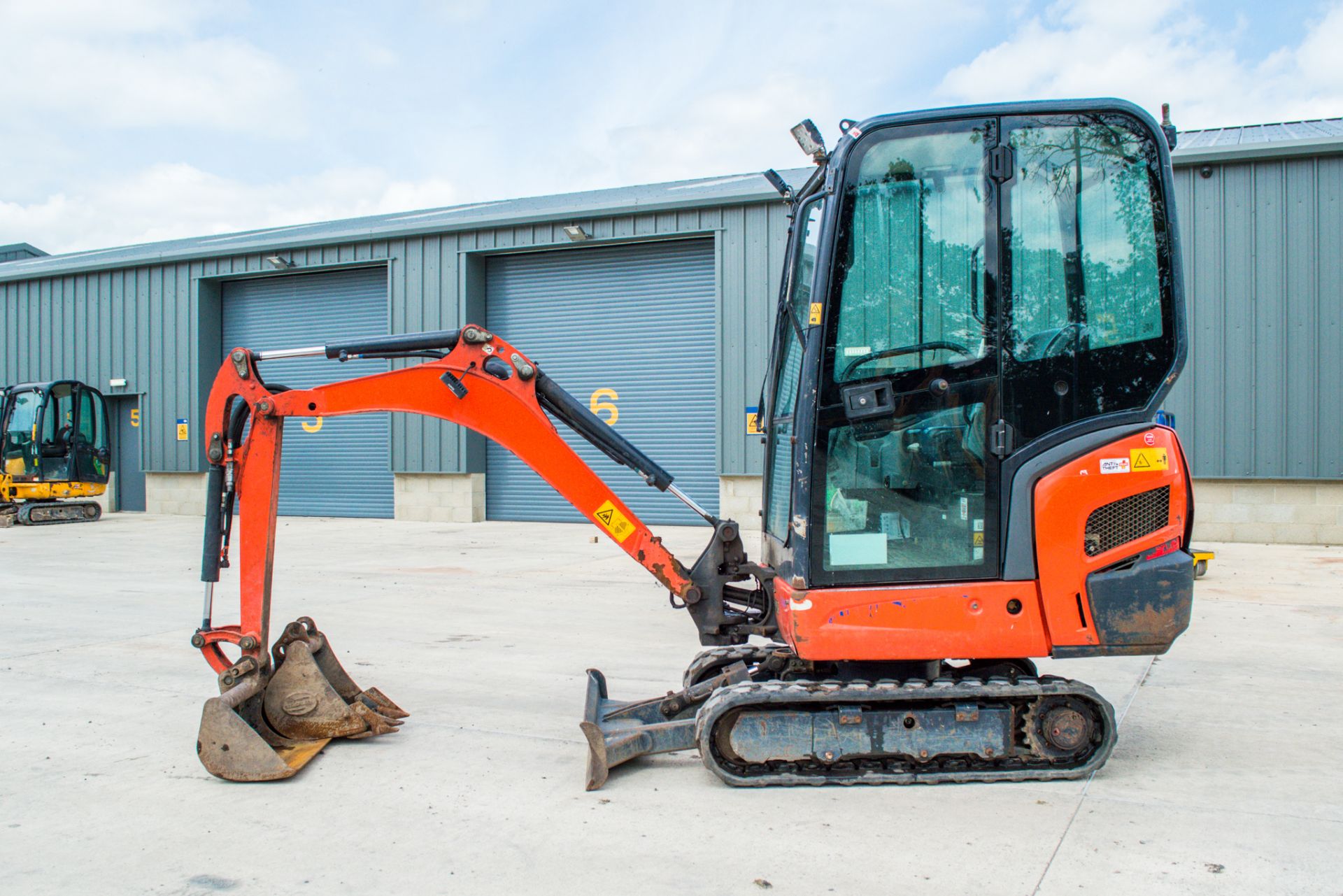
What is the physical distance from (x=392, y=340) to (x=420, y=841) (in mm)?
2451

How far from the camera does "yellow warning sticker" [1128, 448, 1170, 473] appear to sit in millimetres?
4324

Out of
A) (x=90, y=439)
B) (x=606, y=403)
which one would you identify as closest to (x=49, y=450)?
(x=90, y=439)

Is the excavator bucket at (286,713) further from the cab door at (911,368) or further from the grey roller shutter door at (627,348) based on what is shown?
the grey roller shutter door at (627,348)

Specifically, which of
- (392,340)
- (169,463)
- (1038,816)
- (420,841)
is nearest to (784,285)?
(392,340)

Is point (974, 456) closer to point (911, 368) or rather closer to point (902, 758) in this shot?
point (911, 368)

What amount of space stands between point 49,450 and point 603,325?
→ 12.2m

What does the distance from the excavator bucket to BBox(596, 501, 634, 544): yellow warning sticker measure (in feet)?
5.20

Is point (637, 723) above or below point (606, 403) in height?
below

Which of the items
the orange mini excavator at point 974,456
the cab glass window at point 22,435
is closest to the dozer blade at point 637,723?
the orange mini excavator at point 974,456

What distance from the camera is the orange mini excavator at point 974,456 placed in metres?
4.34

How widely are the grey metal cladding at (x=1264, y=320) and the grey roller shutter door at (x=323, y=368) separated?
1542 centimetres

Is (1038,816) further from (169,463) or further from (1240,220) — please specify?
(169,463)

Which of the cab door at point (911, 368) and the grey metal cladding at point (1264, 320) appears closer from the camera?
the cab door at point (911, 368)

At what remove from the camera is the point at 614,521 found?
5.09 meters
